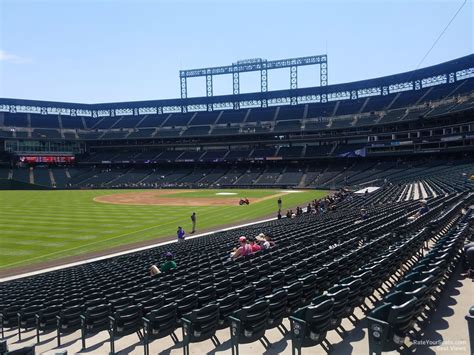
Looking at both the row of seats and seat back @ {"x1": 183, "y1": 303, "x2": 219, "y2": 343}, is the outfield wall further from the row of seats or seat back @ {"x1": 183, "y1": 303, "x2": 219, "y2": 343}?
seat back @ {"x1": 183, "y1": 303, "x2": 219, "y2": 343}

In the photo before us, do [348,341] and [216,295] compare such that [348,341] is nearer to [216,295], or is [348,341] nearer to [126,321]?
[216,295]

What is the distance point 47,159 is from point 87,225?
8136 centimetres

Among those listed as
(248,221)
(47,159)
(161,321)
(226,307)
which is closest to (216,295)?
(226,307)

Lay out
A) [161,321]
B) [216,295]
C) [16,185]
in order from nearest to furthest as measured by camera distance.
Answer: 1. [161,321]
2. [216,295]
3. [16,185]

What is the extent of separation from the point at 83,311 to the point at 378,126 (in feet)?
266

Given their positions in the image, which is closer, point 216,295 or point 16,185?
point 216,295

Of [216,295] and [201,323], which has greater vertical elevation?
[201,323]

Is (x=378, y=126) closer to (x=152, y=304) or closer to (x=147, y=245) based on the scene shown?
(x=147, y=245)

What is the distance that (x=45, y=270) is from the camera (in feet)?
63.9

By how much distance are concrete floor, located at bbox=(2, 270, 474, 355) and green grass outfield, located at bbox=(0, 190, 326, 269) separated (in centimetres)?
1636

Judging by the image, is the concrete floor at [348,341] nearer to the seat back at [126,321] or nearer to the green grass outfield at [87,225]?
the seat back at [126,321]

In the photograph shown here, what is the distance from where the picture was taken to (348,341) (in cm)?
620

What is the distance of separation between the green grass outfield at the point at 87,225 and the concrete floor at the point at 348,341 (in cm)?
1636

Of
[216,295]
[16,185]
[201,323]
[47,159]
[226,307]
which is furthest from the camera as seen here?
[47,159]
